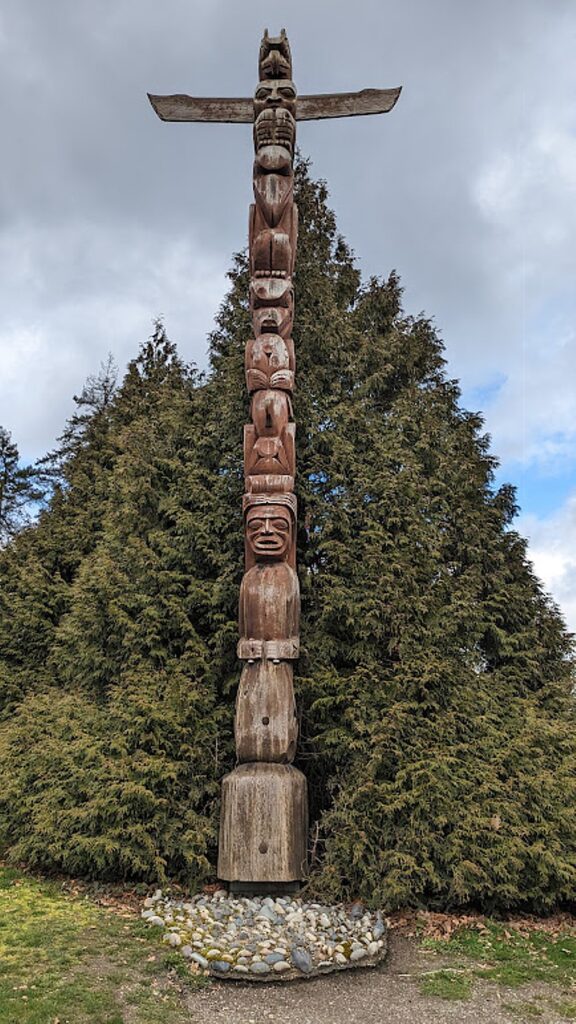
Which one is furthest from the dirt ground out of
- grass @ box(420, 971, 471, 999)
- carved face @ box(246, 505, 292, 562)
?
carved face @ box(246, 505, 292, 562)

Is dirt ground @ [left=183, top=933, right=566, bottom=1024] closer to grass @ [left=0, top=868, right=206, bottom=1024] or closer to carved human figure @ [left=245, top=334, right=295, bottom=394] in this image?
grass @ [left=0, top=868, right=206, bottom=1024]

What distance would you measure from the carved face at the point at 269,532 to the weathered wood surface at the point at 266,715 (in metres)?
1.13

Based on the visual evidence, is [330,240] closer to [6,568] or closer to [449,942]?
[6,568]

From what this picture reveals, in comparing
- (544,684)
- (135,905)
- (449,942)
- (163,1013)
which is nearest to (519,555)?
(544,684)

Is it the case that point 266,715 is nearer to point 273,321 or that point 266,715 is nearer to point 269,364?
point 269,364

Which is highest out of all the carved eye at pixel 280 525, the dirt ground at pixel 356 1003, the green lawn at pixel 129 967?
the carved eye at pixel 280 525

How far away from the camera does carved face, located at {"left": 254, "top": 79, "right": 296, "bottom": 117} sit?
31.4 ft

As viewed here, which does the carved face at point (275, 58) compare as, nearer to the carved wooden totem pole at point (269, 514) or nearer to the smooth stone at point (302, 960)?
the carved wooden totem pole at point (269, 514)

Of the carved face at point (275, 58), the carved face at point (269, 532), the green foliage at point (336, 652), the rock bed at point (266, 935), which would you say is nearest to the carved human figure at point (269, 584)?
the carved face at point (269, 532)

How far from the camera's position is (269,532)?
7.95m

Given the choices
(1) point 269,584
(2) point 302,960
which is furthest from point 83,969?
(1) point 269,584

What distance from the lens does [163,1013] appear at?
494 cm

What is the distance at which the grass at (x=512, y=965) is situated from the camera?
538 cm

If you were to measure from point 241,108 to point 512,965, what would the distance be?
399 inches
